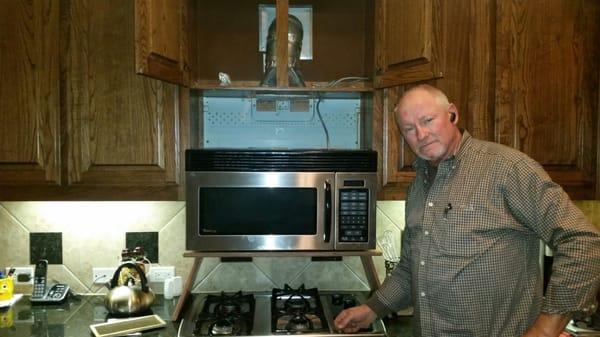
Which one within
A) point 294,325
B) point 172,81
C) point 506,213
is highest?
point 172,81

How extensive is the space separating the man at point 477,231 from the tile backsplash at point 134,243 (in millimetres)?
648

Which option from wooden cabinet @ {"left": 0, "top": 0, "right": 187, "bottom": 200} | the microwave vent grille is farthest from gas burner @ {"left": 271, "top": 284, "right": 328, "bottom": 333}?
wooden cabinet @ {"left": 0, "top": 0, "right": 187, "bottom": 200}

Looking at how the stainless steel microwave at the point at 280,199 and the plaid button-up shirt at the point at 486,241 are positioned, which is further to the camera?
the stainless steel microwave at the point at 280,199

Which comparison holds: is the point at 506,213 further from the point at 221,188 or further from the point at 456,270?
the point at 221,188

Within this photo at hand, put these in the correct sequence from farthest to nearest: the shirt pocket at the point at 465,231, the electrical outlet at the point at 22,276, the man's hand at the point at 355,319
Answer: the electrical outlet at the point at 22,276
the man's hand at the point at 355,319
the shirt pocket at the point at 465,231

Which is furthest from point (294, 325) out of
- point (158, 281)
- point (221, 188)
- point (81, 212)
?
point (81, 212)

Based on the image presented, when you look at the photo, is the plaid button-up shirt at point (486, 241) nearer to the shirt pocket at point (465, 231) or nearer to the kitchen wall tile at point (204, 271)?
the shirt pocket at point (465, 231)

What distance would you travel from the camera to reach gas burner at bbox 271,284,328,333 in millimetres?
1598

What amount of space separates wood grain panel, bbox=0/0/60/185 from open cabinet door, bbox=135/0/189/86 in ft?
1.39

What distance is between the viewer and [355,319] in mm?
1569

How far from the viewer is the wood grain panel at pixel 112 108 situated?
1670 mm

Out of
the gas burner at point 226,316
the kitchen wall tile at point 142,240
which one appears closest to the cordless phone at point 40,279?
the kitchen wall tile at point 142,240

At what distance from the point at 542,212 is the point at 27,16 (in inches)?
67.9

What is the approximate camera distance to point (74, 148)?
5.52 ft
